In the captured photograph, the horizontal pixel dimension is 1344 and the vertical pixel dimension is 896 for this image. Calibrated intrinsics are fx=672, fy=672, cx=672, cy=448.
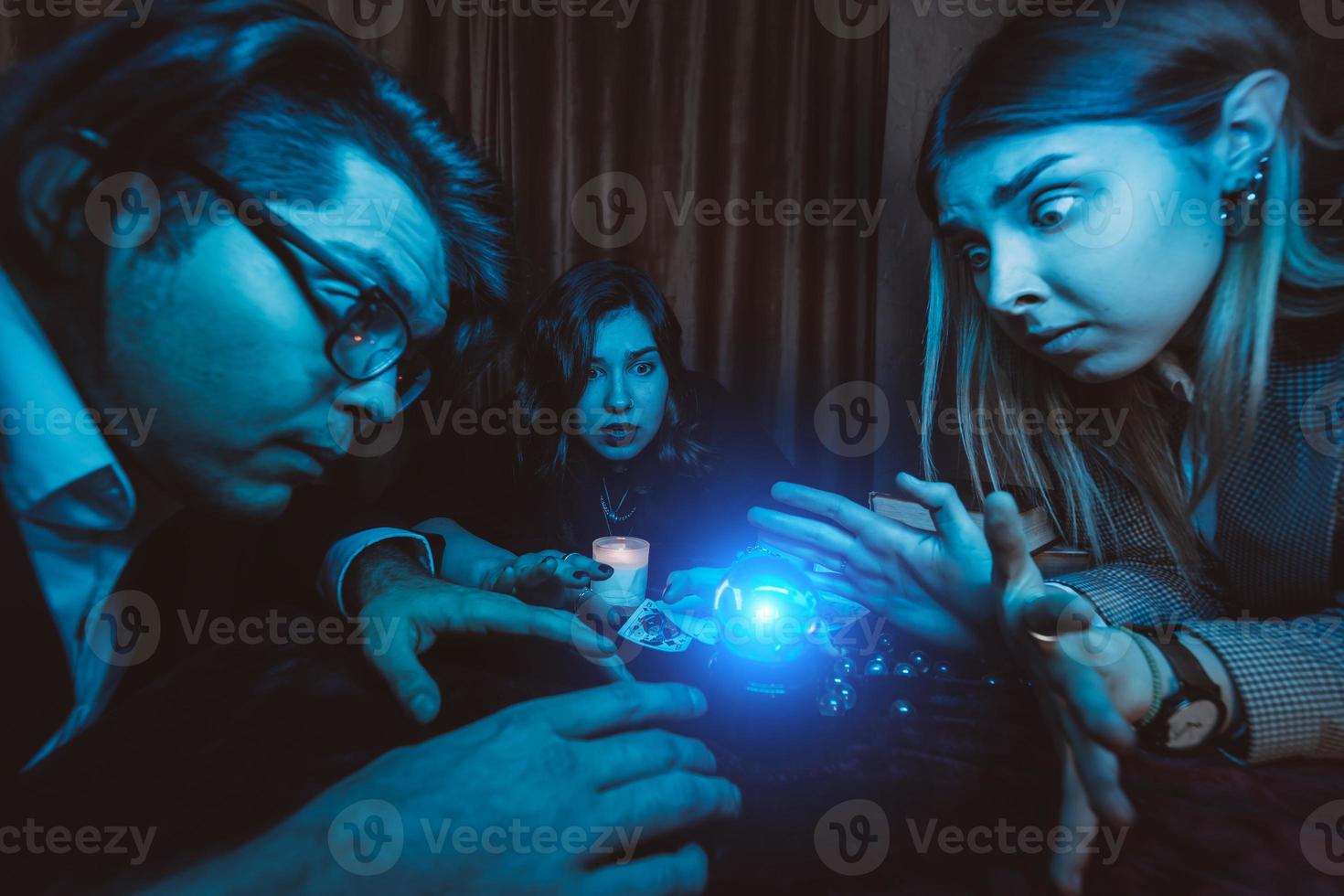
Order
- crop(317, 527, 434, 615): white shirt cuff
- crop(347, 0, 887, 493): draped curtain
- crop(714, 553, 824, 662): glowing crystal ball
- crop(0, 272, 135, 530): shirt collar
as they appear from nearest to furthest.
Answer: crop(0, 272, 135, 530): shirt collar → crop(714, 553, 824, 662): glowing crystal ball → crop(317, 527, 434, 615): white shirt cuff → crop(347, 0, 887, 493): draped curtain

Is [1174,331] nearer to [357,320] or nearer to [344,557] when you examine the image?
[357,320]

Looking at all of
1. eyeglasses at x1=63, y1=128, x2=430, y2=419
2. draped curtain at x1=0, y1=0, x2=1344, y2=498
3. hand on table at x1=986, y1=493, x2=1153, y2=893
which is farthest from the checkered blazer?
eyeglasses at x1=63, y1=128, x2=430, y2=419

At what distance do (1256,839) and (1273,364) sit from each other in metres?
0.58

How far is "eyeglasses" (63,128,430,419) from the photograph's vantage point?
73 centimetres

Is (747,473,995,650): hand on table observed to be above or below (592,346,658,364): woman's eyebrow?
below

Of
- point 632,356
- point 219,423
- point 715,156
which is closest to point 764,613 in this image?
point 632,356

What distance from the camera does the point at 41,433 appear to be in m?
0.69

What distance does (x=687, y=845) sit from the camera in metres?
0.56

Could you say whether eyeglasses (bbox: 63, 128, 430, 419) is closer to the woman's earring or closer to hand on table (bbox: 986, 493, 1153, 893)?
hand on table (bbox: 986, 493, 1153, 893)

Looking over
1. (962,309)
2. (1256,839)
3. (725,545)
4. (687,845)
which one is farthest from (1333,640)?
(725,545)

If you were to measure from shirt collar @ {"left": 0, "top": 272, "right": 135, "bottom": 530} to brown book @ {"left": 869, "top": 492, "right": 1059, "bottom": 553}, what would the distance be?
41.1 inches

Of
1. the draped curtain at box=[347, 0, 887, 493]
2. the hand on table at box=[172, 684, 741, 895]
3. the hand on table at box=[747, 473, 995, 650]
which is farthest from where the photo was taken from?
the draped curtain at box=[347, 0, 887, 493]

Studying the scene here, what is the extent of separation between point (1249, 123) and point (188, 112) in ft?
4.07

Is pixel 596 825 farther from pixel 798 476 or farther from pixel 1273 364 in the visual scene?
pixel 798 476
